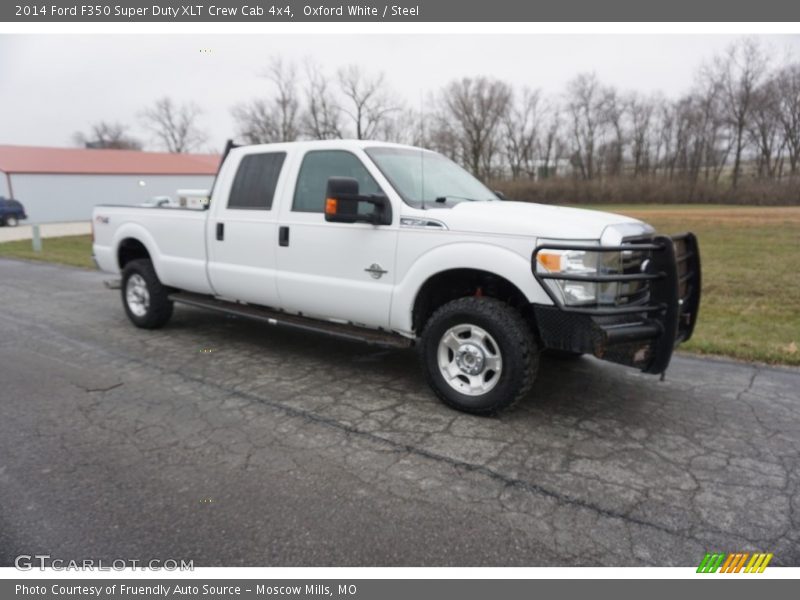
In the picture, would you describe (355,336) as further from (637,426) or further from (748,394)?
(748,394)

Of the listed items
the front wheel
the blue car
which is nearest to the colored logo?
the front wheel

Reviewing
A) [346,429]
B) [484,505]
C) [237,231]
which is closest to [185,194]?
[237,231]

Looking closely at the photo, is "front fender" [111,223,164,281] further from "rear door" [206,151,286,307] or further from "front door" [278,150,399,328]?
"front door" [278,150,399,328]

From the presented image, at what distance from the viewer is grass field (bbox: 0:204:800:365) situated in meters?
6.17

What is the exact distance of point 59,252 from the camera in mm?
→ 17391

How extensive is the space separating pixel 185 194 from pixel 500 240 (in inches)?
173

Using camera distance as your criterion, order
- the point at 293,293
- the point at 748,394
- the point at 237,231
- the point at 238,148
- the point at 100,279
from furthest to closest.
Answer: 1. the point at 100,279
2. the point at 238,148
3. the point at 237,231
4. the point at 293,293
5. the point at 748,394

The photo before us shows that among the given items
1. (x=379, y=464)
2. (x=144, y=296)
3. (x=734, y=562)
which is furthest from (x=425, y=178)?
(x=144, y=296)

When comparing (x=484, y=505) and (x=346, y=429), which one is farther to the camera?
(x=346, y=429)

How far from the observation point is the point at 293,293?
17.3 feet

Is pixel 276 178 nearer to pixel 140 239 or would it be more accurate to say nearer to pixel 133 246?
pixel 140 239

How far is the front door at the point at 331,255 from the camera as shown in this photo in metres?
4.70

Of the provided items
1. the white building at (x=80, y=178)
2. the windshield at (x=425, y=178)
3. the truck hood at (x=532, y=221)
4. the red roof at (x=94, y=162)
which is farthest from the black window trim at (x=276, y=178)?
the red roof at (x=94, y=162)

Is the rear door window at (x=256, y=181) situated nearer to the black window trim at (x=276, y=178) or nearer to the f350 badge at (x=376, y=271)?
the black window trim at (x=276, y=178)
